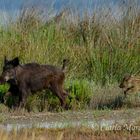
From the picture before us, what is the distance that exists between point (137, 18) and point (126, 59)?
1457 millimetres

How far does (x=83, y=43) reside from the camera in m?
20.0

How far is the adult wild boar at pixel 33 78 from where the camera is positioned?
50.8ft

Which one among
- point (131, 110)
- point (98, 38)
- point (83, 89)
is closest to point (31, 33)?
point (98, 38)

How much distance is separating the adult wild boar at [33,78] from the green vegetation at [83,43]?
2.14 m

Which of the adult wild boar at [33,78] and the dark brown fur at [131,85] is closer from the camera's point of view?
the dark brown fur at [131,85]

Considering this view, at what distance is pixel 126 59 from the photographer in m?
19.1

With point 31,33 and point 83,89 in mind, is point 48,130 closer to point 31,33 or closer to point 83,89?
point 83,89

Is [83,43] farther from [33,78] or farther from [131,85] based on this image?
[131,85]

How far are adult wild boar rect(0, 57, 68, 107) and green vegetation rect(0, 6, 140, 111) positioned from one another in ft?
7.02

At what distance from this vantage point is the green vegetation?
18.9 m

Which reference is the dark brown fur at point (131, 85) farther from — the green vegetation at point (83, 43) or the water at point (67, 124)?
the water at point (67, 124)

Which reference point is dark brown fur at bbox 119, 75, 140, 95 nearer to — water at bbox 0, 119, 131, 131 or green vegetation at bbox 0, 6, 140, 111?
green vegetation at bbox 0, 6, 140, 111

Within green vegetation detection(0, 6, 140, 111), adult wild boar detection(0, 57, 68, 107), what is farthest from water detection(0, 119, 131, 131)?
green vegetation detection(0, 6, 140, 111)

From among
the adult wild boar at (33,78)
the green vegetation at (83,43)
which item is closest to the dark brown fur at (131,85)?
the adult wild boar at (33,78)
